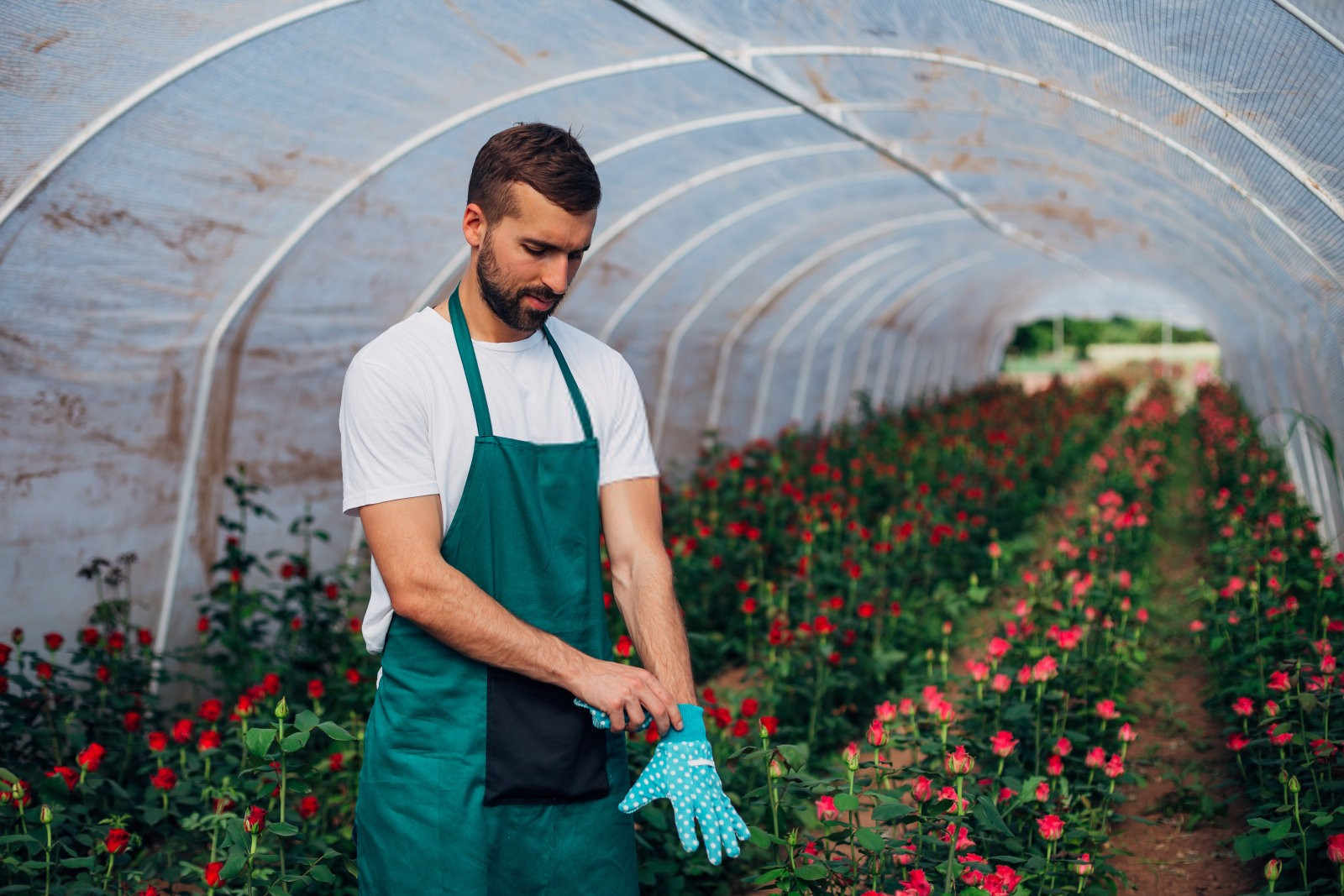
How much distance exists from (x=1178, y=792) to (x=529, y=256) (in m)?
3.11

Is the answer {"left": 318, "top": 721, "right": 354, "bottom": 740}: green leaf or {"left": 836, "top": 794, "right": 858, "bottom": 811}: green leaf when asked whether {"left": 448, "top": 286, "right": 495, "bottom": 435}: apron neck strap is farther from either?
{"left": 836, "top": 794, "right": 858, "bottom": 811}: green leaf

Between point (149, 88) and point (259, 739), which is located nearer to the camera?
point (259, 739)

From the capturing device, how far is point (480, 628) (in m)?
1.74

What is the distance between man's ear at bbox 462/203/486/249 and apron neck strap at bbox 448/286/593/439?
101mm

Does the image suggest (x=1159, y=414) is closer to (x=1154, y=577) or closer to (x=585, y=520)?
(x=1154, y=577)

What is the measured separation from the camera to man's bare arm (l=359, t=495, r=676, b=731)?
1727 millimetres

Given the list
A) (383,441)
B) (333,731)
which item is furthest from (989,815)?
(383,441)

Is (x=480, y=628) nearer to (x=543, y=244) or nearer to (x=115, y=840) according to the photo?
(x=543, y=244)

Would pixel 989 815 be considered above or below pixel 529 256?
below

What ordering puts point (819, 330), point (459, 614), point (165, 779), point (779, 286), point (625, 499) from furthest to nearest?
point (819, 330) < point (779, 286) < point (165, 779) < point (625, 499) < point (459, 614)

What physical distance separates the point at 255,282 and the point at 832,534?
315cm

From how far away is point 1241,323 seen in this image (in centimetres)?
966

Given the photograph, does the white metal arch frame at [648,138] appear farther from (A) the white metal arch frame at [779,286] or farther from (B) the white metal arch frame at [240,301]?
(A) the white metal arch frame at [779,286]

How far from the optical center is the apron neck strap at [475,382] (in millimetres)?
1854
